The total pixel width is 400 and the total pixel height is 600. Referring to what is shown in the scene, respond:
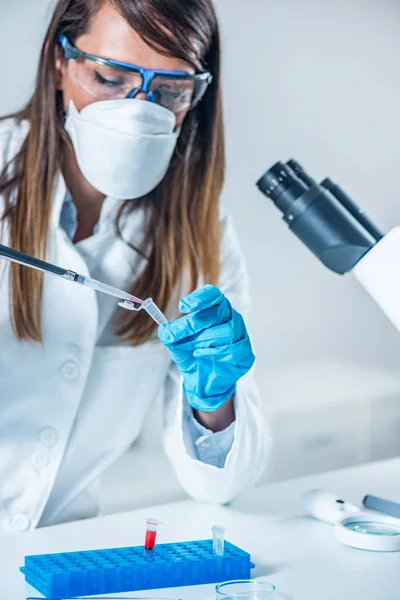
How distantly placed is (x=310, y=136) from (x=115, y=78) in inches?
33.5

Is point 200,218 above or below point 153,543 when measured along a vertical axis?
above

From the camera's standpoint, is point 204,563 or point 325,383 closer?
point 204,563

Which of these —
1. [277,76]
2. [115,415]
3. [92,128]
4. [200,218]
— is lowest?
[115,415]

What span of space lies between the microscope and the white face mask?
24 cm

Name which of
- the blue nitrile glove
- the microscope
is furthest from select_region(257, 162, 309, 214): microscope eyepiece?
the blue nitrile glove

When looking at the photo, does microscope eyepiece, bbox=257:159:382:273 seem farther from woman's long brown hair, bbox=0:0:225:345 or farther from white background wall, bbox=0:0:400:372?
white background wall, bbox=0:0:400:372

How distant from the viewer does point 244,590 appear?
1.15 meters

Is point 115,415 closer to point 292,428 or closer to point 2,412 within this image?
point 2,412

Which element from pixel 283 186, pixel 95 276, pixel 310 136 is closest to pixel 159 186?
pixel 95 276

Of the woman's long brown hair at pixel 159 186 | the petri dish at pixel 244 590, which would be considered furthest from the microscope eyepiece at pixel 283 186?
the petri dish at pixel 244 590

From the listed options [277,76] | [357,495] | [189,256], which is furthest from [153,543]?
[277,76]

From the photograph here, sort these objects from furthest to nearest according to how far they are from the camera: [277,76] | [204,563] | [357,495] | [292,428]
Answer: [292,428] < [277,76] < [357,495] < [204,563]

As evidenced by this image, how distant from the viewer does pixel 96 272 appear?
1.74 meters

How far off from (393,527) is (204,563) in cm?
40
